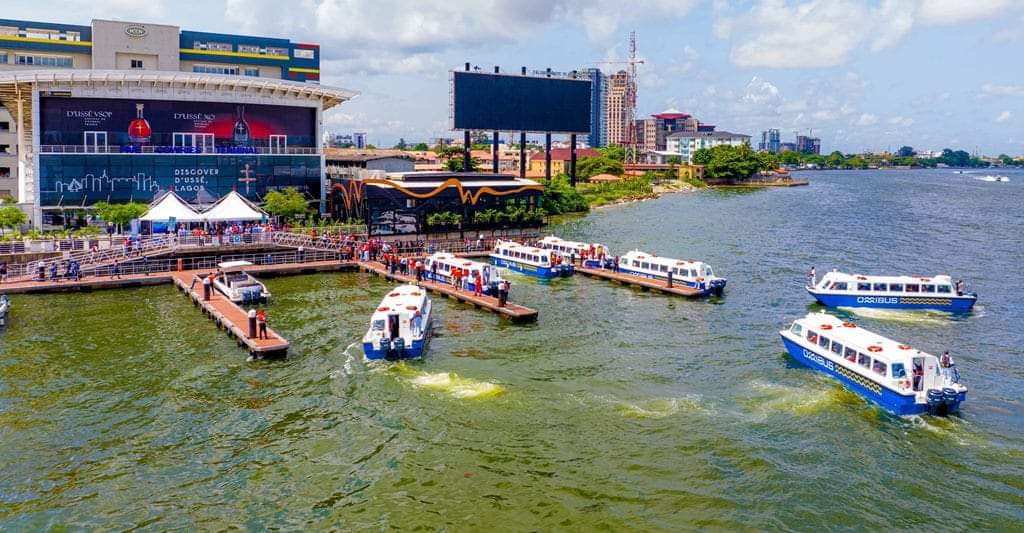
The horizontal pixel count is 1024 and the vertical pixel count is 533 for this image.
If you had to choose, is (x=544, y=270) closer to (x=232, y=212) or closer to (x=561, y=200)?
(x=232, y=212)

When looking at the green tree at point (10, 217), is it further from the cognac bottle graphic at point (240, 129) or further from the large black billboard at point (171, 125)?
the cognac bottle graphic at point (240, 129)

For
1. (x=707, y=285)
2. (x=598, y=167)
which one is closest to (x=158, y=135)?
(x=707, y=285)

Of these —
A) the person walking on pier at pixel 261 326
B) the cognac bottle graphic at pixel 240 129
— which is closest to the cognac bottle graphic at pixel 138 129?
the cognac bottle graphic at pixel 240 129

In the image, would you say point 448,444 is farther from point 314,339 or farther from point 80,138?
point 80,138

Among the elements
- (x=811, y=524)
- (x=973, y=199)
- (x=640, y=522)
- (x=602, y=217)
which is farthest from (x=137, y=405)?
(x=973, y=199)

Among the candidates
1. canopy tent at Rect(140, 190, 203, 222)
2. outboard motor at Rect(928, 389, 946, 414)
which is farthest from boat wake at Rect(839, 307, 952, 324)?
canopy tent at Rect(140, 190, 203, 222)

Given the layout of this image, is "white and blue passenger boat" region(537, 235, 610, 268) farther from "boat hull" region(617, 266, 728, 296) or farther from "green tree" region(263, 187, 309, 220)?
"green tree" region(263, 187, 309, 220)

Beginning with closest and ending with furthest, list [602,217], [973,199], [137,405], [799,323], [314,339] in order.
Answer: [137,405] → [799,323] → [314,339] → [602,217] → [973,199]
